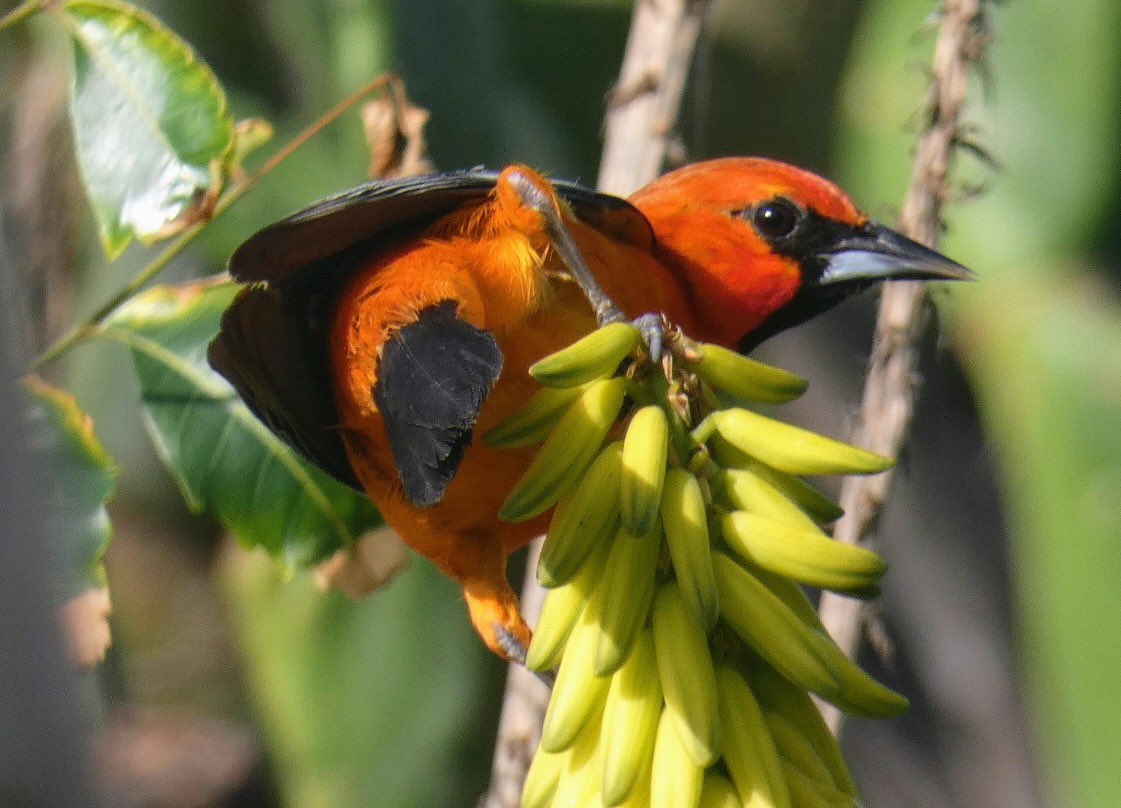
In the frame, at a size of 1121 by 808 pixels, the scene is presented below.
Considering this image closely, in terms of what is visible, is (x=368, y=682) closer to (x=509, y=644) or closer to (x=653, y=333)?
(x=509, y=644)

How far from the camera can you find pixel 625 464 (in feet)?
3.43

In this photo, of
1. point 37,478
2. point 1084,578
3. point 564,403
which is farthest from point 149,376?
point 1084,578

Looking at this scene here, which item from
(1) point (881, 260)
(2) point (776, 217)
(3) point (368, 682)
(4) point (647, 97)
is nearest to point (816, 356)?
(3) point (368, 682)

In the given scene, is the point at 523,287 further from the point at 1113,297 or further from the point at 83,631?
the point at 1113,297

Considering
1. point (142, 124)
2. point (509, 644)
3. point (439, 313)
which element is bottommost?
point (509, 644)

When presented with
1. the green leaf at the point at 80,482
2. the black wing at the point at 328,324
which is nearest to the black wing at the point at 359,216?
the black wing at the point at 328,324

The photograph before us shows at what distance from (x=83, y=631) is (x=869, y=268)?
116 centimetres

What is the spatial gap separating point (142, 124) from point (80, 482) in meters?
0.39

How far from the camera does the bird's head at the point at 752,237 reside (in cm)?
212

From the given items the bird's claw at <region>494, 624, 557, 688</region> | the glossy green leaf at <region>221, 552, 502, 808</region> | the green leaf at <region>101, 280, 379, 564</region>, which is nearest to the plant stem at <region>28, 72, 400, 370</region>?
the green leaf at <region>101, 280, 379, 564</region>

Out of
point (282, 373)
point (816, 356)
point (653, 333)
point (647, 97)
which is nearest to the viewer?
point (653, 333)

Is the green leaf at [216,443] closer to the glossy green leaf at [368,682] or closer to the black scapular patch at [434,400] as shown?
the black scapular patch at [434,400]

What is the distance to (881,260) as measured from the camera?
2.02 meters

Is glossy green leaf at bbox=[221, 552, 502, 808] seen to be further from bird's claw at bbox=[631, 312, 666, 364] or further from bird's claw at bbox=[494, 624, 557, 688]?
bird's claw at bbox=[631, 312, 666, 364]
